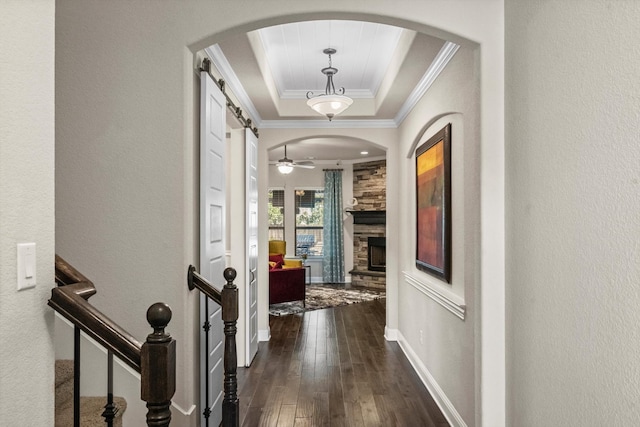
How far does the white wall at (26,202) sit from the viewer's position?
45.8 inches

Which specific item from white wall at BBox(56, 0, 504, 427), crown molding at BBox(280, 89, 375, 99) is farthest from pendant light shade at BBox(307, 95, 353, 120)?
white wall at BBox(56, 0, 504, 427)

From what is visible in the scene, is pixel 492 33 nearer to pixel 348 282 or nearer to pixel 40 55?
pixel 40 55

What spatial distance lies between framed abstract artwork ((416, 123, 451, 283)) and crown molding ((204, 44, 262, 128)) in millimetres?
1736

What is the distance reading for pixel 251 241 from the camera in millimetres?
4707

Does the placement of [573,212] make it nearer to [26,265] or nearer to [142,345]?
[142,345]

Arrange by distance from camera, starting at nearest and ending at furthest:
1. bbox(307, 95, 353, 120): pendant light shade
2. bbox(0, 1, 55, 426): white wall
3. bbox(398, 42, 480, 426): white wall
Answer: bbox(0, 1, 55, 426): white wall < bbox(398, 42, 480, 426): white wall < bbox(307, 95, 353, 120): pendant light shade

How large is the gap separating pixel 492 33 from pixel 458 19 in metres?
0.18

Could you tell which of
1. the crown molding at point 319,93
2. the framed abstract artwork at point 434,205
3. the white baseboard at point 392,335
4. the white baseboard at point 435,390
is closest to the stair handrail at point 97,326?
the white baseboard at point 435,390

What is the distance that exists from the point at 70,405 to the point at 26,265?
44.7 inches

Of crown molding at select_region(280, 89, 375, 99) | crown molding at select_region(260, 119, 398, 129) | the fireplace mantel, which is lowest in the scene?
the fireplace mantel

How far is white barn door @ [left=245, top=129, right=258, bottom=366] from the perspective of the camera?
4.50 metres

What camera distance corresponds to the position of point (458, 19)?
2266mm

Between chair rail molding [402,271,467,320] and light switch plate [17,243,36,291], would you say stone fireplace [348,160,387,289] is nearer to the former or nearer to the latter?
chair rail molding [402,271,467,320]

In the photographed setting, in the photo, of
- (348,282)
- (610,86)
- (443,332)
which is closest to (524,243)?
(610,86)
